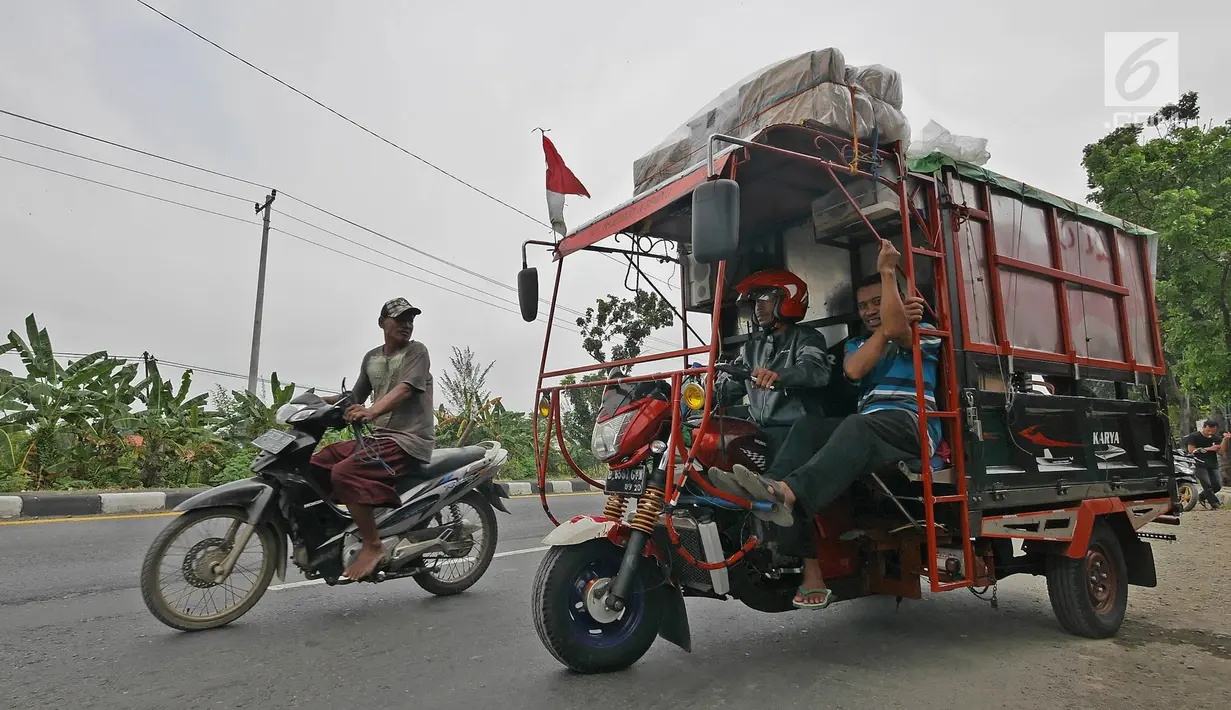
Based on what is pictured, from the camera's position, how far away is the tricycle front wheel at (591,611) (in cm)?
318

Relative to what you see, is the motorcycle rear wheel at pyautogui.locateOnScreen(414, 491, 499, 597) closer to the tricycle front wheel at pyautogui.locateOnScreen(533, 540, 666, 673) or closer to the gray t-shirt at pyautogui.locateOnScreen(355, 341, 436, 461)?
the gray t-shirt at pyautogui.locateOnScreen(355, 341, 436, 461)

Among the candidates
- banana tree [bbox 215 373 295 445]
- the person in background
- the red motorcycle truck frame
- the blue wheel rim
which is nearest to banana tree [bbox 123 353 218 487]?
banana tree [bbox 215 373 295 445]

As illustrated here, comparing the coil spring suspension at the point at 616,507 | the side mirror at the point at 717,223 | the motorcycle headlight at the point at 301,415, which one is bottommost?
the coil spring suspension at the point at 616,507

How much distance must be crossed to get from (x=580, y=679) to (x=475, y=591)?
1999 millimetres

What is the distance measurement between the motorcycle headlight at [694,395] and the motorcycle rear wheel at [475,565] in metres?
2.21

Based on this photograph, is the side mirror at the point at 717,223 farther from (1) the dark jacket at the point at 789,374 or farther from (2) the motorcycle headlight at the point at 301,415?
(2) the motorcycle headlight at the point at 301,415

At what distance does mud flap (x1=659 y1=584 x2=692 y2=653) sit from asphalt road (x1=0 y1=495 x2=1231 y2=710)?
141 mm

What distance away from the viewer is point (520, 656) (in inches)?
141

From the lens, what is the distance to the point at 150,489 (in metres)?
9.29

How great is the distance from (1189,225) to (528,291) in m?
16.4

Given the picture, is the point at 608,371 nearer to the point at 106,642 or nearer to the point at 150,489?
the point at 106,642

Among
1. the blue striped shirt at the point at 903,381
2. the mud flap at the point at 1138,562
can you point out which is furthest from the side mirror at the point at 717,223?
the mud flap at the point at 1138,562

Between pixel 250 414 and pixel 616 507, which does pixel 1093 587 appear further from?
pixel 250 414

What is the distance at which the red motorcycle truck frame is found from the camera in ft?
10.8
